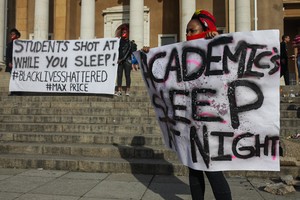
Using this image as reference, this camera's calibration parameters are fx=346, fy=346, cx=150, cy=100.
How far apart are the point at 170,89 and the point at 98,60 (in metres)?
6.87

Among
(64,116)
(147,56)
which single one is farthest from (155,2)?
(147,56)

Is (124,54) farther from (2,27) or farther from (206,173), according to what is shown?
(2,27)

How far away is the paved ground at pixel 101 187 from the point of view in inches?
178

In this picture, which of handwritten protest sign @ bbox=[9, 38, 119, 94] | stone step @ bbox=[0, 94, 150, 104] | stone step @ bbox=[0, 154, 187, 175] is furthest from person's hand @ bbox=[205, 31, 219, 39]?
handwritten protest sign @ bbox=[9, 38, 119, 94]

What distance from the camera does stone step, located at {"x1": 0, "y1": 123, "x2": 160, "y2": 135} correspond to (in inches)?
299

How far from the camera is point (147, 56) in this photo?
4059 millimetres

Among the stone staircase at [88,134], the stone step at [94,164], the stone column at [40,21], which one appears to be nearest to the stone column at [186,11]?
the stone column at [40,21]

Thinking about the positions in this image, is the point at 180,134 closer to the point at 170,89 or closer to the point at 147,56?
the point at 170,89

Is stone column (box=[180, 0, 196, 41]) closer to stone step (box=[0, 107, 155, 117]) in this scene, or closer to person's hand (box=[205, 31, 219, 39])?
stone step (box=[0, 107, 155, 117])

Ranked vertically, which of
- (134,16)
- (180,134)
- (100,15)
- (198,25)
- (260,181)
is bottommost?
(260,181)

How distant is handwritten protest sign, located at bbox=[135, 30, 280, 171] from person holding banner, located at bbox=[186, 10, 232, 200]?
0.25 ft

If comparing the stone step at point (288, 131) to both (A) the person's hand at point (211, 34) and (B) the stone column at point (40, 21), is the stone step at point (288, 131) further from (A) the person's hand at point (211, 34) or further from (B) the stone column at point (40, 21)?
(B) the stone column at point (40, 21)

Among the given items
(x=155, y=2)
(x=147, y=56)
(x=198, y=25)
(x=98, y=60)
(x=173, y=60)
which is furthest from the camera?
(x=155, y=2)

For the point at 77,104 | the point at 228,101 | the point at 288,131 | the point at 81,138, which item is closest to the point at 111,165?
the point at 81,138
